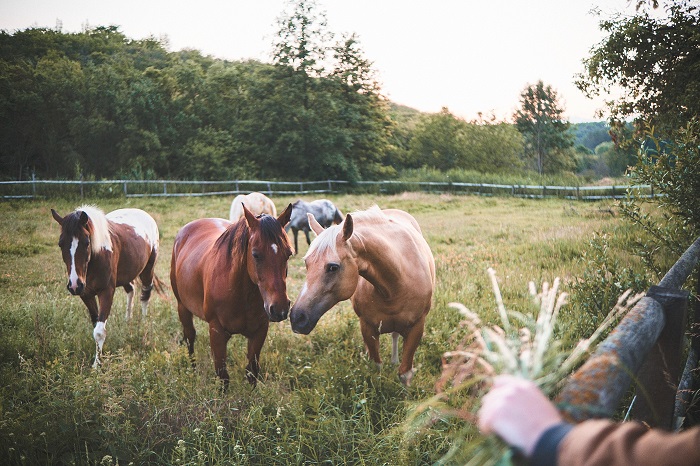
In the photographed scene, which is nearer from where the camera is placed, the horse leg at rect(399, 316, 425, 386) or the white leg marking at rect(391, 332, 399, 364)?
the horse leg at rect(399, 316, 425, 386)

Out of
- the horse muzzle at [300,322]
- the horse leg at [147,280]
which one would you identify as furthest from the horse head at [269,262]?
the horse leg at [147,280]

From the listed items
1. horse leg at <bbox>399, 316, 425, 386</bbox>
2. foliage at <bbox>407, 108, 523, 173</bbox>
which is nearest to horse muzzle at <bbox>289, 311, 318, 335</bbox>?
horse leg at <bbox>399, 316, 425, 386</bbox>

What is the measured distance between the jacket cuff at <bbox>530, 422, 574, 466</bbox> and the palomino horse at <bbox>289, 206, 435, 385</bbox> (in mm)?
2568

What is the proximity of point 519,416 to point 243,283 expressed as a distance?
3.41 metres

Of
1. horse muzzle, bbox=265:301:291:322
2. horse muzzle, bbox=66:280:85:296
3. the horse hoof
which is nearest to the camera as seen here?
horse muzzle, bbox=265:301:291:322

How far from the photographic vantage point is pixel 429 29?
42.9 feet

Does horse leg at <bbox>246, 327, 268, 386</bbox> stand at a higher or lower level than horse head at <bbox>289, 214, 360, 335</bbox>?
lower

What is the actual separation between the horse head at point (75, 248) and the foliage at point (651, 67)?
824cm

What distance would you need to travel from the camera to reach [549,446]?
0.69 m

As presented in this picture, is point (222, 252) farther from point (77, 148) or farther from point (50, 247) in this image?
point (77, 148)

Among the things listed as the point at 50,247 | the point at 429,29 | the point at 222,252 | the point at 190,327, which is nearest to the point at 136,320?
the point at 190,327

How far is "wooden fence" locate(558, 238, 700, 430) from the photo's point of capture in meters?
0.92

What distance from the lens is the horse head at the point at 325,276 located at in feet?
10.6

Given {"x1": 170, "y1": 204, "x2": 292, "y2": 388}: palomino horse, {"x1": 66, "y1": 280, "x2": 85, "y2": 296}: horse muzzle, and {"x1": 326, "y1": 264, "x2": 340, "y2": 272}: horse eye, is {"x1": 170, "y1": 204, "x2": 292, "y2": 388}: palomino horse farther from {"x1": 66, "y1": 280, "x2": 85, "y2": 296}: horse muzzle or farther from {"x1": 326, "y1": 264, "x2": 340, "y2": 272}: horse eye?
{"x1": 66, "y1": 280, "x2": 85, "y2": 296}: horse muzzle
